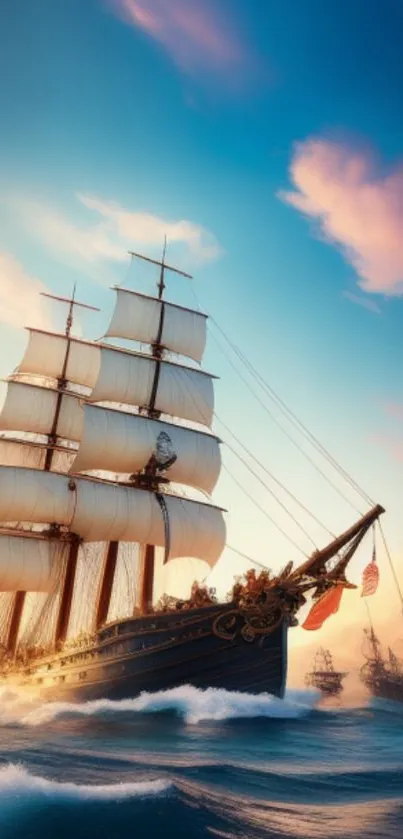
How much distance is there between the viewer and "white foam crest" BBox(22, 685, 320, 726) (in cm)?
2586

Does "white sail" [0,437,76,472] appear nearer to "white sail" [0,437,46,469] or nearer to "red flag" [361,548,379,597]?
"white sail" [0,437,46,469]

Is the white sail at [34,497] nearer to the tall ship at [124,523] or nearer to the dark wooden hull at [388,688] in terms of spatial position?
the tall ship at [124,523]

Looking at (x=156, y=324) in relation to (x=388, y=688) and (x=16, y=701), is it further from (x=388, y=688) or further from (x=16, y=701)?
(x=388, y=688)

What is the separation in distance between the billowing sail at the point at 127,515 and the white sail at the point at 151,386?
22.5 feet

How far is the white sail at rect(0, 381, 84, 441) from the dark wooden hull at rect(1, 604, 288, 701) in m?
26.2

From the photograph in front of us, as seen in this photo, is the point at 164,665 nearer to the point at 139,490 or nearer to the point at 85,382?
the point at 139,490

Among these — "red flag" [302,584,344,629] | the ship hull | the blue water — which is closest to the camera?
the blue water

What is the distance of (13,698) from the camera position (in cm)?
4172

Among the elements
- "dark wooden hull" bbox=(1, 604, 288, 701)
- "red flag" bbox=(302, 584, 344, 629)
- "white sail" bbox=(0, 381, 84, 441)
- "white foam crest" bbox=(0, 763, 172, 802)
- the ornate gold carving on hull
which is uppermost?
"white sail" bbox=(0, 381, 84, 441)

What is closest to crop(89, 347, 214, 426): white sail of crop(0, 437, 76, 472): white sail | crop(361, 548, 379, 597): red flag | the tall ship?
the tall ship

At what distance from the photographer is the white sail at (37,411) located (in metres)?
52.4

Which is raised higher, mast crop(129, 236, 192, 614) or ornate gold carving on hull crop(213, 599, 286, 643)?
mast crop(129, 236, 192, 614)

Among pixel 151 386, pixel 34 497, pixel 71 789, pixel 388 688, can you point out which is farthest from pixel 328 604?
pixel 388 688

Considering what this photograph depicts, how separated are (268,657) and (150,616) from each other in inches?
234
